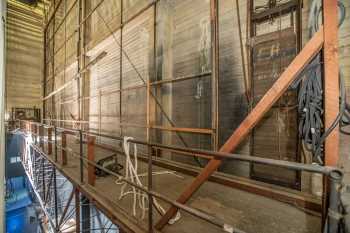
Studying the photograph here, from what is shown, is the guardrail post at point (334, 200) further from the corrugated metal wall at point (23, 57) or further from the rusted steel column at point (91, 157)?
the corrugated metal wall at point (23, 57)

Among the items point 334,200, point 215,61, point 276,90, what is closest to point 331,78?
point 276,90

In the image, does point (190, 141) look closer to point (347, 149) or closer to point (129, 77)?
point (347, 149)

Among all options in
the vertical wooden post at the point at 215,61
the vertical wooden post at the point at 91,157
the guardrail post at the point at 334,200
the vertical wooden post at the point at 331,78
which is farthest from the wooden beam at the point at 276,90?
the vertical wooden post at the point at 91,157

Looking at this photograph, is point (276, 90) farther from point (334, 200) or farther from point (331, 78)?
point (334, 200)

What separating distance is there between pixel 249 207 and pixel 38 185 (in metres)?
6.13

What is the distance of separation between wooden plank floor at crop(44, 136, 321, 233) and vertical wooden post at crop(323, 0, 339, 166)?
3.34 feet

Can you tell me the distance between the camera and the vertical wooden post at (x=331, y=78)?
1.26 m

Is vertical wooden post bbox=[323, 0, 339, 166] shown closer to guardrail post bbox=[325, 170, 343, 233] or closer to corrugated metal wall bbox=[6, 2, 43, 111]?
guardrail post bbox=[325, 170, 343, 233]

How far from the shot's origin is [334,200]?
893 mm

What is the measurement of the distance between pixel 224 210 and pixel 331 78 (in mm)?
1676

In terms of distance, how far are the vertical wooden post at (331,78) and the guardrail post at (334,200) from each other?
45cm

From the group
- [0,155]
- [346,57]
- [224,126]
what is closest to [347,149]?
[346,57]

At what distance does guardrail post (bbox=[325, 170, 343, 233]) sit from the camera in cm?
87

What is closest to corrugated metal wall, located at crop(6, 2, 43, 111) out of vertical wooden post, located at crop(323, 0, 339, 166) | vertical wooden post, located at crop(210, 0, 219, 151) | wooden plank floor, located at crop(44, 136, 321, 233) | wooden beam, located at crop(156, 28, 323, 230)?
wooden plank floor, located at crop(44, 136, 321, 233)
